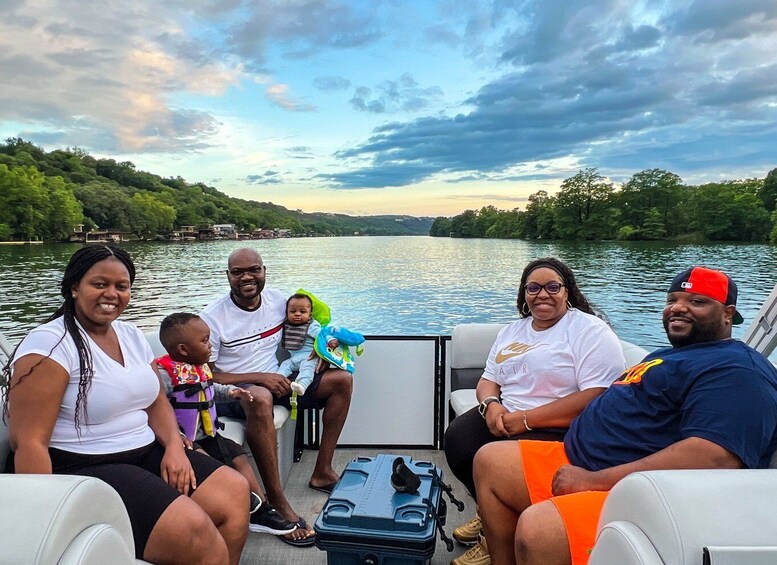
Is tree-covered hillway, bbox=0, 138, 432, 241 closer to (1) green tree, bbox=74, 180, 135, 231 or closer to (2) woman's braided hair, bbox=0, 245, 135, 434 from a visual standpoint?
(1) green tree, bbox=74, 180, 135, 231

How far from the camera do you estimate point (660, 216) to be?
42406 millimetres

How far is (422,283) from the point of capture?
24641 millimetres

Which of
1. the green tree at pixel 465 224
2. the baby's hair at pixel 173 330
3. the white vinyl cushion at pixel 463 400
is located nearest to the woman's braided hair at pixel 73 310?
the baby's hair at pixel 173 330

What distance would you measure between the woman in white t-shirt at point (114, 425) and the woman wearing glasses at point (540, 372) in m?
0.92

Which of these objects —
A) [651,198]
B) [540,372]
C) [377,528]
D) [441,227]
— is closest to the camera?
[377,528]

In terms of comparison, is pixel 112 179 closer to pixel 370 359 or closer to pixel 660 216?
pixel 660 216

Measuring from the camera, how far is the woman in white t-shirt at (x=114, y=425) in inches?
55.7

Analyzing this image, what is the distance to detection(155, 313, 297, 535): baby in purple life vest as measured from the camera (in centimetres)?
212

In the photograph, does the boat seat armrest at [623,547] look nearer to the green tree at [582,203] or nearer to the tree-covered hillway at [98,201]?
the tree-covered hillway at [98,201]

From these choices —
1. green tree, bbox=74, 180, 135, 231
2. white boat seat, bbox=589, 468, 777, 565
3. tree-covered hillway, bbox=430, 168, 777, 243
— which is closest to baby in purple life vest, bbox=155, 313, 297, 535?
white boat seat, bbox=589, 468, 777, 565

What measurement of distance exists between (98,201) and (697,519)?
40.1 m

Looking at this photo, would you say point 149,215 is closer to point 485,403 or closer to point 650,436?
point 485,403

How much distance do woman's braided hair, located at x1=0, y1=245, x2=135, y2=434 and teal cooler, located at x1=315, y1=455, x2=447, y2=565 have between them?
0.86 m

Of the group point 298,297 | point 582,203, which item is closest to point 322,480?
point 298,297
